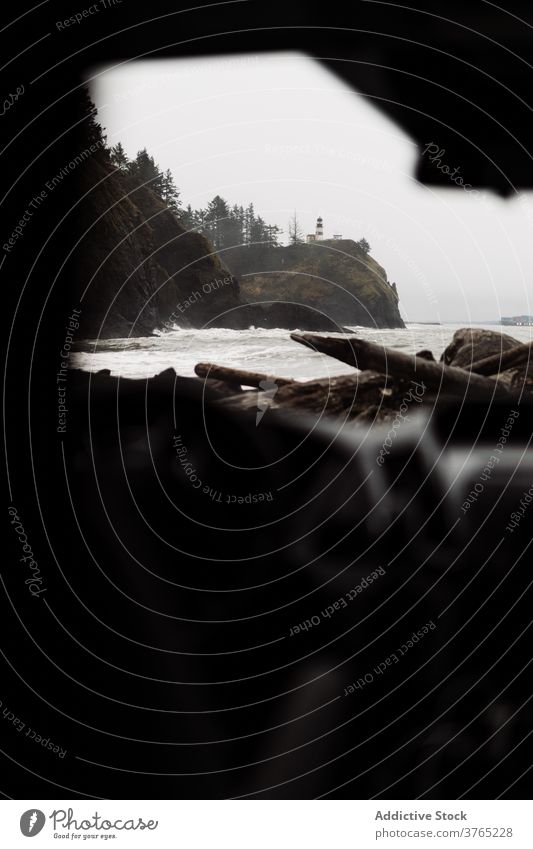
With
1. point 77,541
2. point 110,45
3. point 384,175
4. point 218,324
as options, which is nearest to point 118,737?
point 77,541

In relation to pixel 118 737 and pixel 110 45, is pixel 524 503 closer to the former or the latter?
pixel 118 737

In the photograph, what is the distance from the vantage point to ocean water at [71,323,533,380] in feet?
3.24

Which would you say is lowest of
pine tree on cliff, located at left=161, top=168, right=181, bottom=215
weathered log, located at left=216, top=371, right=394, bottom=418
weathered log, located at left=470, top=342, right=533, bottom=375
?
weathered log, located at left=216, top=371, right=394, bottom=418

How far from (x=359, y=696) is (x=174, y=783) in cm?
36

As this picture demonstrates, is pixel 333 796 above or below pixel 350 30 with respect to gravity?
below

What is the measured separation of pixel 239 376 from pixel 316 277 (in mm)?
222

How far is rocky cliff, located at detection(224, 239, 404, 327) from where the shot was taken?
1002 millimetres

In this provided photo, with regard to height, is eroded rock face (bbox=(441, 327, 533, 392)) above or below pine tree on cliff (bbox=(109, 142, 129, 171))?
below

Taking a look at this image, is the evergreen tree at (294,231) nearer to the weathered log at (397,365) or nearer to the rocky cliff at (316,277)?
the rocky cliff at (316,277)

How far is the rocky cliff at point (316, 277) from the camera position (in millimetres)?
1002

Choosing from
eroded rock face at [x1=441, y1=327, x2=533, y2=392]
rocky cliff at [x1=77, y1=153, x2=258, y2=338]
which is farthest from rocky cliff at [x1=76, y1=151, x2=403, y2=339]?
eroded rock face at [x1=441, y1=327, x2=533, y2=392]

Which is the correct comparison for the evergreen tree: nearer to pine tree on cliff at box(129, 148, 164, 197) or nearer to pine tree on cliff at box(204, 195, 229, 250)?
pine tree on cliff at box(204, 195, 229, 250)

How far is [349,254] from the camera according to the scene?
3.29 ft

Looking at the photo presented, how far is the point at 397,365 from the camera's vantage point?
39.3 inches
